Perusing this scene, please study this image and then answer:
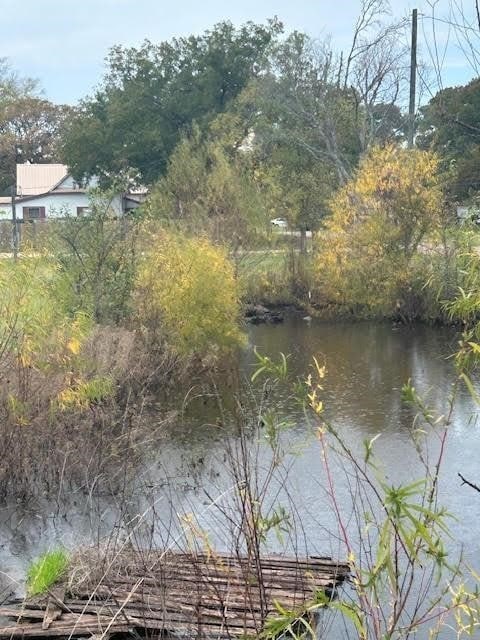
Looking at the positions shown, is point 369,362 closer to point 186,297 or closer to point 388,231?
point 186,297

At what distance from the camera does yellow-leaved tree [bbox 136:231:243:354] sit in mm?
15086

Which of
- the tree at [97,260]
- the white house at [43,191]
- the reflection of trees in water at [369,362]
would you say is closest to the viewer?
A: the reflection of trees in water at [369,362]

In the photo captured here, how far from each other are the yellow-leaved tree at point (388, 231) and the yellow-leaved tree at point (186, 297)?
23.3 ft

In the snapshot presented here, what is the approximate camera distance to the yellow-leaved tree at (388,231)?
21.6 meters

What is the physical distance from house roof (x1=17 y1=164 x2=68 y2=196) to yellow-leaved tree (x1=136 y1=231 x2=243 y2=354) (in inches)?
1243

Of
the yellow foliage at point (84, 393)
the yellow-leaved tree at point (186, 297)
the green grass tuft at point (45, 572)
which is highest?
the yellow-leaved tree at point (186, 297)

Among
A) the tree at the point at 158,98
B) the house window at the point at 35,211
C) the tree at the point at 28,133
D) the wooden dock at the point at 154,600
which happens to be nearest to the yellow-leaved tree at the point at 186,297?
the wooden dock at the point at 154,600

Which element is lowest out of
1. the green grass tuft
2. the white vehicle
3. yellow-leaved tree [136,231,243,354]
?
the green grass tuft

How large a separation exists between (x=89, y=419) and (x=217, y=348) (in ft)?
18.7

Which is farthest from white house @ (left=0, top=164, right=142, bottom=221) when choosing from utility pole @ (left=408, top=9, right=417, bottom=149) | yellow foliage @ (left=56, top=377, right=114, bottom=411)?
yellow foliage @ (left=56, top=377, right=114, bottom=411)

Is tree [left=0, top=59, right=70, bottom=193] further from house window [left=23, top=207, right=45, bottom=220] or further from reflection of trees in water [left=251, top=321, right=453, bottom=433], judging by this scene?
reflection of trees in water [left=251, top=321, right=453, bottom=433]

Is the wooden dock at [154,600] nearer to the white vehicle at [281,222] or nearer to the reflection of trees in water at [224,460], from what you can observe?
the reflection of trees in water at [224,460]

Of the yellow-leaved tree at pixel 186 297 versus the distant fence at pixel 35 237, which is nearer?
the distant fence at pixel 35 237

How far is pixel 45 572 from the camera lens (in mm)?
6848
